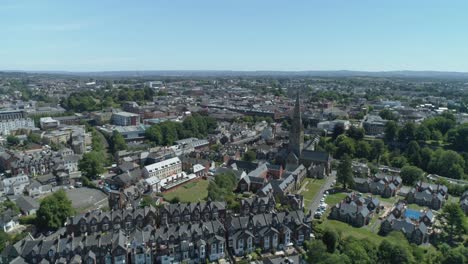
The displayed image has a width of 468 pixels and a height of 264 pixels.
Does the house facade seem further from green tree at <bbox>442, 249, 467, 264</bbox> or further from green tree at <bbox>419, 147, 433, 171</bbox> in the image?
green tree at <bbox>419, 147, 433, 171</bbox>

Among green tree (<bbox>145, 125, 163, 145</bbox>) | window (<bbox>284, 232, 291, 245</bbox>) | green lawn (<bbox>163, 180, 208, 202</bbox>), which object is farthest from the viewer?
green tree (<bbox>145, 125, 163, 145</bbox>)

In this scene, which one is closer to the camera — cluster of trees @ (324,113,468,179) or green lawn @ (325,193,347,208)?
green lawn @ (325,193,347,208)

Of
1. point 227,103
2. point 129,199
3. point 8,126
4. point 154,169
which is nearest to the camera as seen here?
point 129,199

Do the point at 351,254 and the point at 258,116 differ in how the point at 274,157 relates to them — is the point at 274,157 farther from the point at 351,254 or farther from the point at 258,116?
the point at 258,116

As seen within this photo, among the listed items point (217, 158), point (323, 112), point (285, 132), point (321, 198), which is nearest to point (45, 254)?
point (321, 198)

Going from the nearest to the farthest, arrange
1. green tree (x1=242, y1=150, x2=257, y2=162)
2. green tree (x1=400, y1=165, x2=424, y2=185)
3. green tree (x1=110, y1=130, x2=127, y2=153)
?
green tree (x1=400, y1=165, x2=424, y2=185) → green tree (x1=242, y1=150, x2=257, y2=162) → green tree (x1=110, y1=130, x2=127, y2=153)

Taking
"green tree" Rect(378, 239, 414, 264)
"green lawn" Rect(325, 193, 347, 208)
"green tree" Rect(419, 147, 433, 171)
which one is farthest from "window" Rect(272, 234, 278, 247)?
"green tree" Rect(419, 147, 433, 171)
